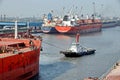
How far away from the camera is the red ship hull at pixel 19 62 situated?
18.4 meters

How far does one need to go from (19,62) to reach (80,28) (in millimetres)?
61214

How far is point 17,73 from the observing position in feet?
64.7

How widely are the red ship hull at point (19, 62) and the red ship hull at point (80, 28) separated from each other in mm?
50938

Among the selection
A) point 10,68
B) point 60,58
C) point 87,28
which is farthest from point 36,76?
point 87,28

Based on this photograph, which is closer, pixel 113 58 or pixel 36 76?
pixel 36 76

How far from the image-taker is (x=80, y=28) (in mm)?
80688

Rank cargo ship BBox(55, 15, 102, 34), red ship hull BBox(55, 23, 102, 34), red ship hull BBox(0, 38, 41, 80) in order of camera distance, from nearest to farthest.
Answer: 1. red ship hull BBox(0, 38, 41, 80)
2. red ship hull BBox(55, 23, 102, 34)
3. cargo ship BBox(55, 15, 102, 34)

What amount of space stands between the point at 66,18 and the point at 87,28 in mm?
9822

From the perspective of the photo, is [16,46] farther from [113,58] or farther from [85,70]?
[113,58]

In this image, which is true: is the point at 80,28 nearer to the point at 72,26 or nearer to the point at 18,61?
the point at 72,26

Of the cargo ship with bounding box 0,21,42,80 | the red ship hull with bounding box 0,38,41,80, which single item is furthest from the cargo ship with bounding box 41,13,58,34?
the red ship hull with bounding box 0,38,41,80

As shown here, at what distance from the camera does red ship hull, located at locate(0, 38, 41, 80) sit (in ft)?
60.3

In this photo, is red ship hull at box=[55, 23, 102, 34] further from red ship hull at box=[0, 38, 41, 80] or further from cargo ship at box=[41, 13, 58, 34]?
red ship hull at box=[0, 38, 41, 80]

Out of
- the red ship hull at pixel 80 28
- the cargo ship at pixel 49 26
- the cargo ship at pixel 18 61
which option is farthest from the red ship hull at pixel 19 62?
the cargo ship at pixel 49 26
